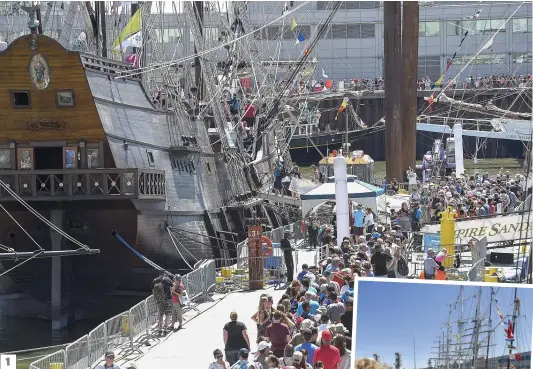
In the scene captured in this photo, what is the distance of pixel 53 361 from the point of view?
54.4 feet

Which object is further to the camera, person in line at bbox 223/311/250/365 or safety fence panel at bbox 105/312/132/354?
safety fence panel at bbox 105/312/132/354

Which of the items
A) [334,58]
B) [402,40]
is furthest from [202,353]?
[334,58]

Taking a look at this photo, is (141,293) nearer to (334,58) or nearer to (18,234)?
(18,234)

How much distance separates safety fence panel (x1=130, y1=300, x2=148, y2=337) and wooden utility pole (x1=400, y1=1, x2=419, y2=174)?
797 inches

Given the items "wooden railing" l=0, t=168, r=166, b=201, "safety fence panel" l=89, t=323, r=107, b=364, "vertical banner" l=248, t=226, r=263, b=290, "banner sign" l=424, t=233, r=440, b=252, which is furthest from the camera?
"wooden railing" l=0, t=168, r=166, b=201

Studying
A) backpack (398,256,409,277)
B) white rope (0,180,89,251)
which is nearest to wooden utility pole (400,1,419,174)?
white rope (0,180,89,251)

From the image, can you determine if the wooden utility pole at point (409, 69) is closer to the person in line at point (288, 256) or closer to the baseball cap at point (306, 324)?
the person in line at point (288, 256)

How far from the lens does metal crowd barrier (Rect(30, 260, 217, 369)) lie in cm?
1670

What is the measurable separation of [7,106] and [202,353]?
1001cm

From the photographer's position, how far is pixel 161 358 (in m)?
18.9

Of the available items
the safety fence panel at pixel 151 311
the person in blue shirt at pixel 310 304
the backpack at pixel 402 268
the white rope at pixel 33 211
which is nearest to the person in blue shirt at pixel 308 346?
the person in blue shirt at pixel 310 304

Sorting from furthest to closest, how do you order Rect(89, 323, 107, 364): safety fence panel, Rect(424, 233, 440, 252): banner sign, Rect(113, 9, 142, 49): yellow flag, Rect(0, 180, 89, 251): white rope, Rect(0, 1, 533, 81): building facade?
Rect(0, 1, 533, 81): building facade, Rect(113, 9, 142, 49): yellow flag, Rect(0, 180, 89, 251): white rope, Rect(424, 233, 440, 252): banner sign, Rect(89, 323, 107, 364): safety fence panel

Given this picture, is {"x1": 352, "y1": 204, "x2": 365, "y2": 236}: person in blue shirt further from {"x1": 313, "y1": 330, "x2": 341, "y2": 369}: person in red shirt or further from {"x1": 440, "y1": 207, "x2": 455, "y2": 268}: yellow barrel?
{"x1": 313, "y1": 330, "x2": 341, "y2": 369}: person in red shirt

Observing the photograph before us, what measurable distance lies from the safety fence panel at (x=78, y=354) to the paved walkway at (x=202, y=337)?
3.07 ft
